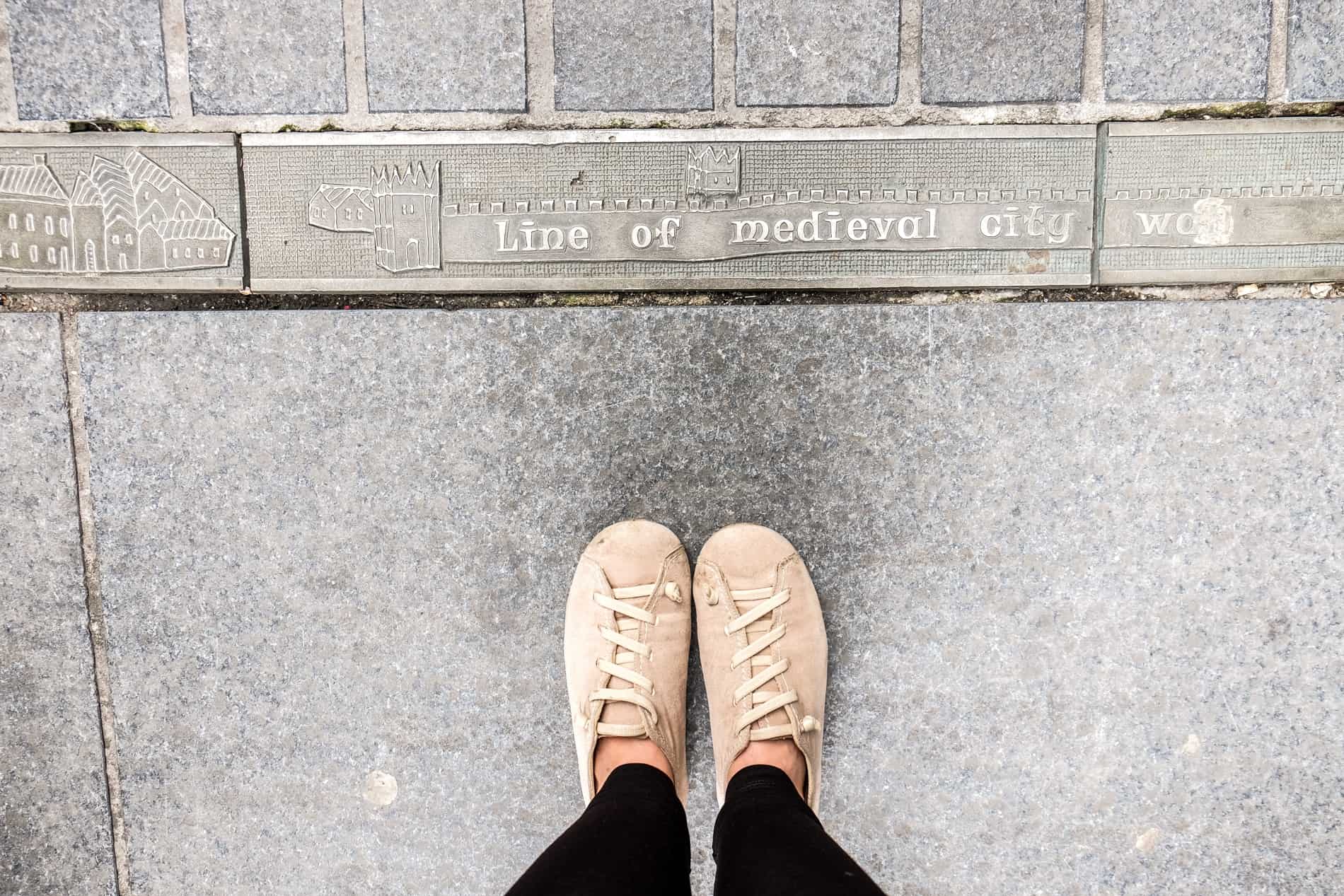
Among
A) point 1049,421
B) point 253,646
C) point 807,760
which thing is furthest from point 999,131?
point 253,646

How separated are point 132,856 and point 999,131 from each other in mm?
2490

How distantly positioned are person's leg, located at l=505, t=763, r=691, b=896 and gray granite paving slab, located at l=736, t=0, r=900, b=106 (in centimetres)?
142

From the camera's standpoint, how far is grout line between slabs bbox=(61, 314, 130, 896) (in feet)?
5.32

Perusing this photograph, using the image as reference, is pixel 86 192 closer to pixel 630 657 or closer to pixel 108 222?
pixel 108 222

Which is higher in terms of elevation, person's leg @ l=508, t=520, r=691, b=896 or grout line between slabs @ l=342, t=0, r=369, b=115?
grout line between slabs @ l=342, t=0, r=369, b=115

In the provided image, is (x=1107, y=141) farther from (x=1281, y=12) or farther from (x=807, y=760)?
(x=807, y=760)

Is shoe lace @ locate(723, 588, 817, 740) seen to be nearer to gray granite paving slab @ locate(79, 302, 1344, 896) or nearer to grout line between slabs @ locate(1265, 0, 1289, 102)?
gray granite paving slab @ locate(79, 302, 1344, 896)

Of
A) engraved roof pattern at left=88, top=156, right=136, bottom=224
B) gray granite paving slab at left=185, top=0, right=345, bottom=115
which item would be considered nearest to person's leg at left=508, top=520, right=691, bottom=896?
gray granite paving slab at left=185, top=0, right=345, bottom=115

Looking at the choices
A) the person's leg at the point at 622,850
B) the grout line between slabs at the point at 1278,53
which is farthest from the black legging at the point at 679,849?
the grout line between slabs at the point at 1278,53

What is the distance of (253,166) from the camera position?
1.58m

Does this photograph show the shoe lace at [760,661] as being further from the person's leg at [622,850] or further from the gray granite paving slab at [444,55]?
the gray granite paving slab at [444,55]

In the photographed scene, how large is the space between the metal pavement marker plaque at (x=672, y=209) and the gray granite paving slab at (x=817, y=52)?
85 millimetres

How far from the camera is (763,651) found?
163 cm

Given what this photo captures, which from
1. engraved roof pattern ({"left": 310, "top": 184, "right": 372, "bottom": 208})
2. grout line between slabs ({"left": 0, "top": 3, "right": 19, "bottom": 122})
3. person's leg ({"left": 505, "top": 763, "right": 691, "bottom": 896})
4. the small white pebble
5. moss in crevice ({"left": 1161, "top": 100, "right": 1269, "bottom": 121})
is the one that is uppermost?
grout line between slabs ({"left": 0, "top": 3, "right": 19, "bottom": 122})
